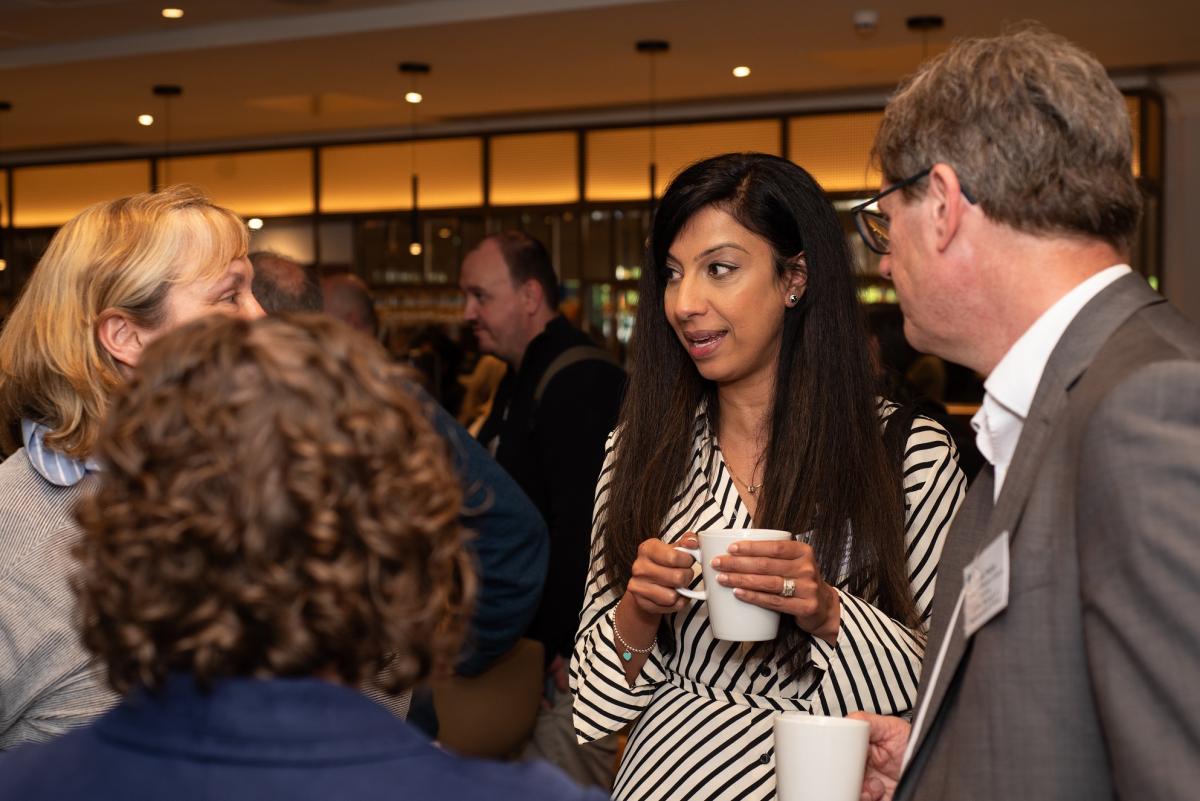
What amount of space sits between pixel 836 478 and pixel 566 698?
75.4 inches

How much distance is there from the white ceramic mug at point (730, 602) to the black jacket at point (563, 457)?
5.61 feet

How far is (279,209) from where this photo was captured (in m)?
10.3

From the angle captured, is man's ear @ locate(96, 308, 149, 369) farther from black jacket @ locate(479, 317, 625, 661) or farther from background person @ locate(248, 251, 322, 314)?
black jacket @ locate(479, 317, 625, 661)

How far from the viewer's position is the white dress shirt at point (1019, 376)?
3.83 ft

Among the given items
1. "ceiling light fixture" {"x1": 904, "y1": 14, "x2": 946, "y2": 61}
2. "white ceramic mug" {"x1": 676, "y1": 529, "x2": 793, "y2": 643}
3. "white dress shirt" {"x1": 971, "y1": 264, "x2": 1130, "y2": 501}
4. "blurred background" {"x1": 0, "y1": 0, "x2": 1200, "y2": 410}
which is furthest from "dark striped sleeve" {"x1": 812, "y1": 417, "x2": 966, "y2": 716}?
"ceiling light fixture" {"x1": 904, "y1": 14, "x2": 946, "y2": 61}

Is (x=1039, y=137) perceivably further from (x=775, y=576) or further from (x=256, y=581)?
(x=256, y=581)

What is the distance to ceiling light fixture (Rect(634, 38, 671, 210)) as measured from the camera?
7072 millimetres

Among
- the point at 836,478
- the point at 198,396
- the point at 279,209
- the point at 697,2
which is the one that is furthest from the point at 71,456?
the point at 279,209

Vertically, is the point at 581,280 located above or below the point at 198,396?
above

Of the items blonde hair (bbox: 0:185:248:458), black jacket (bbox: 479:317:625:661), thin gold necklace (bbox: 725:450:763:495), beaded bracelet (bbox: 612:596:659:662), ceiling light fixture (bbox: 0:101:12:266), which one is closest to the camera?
blonde hair (bbox: 0:185:248:458)

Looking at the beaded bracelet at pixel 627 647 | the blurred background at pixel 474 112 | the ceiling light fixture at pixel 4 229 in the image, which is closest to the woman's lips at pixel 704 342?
A: the beaded bracelet at pixel 627 647

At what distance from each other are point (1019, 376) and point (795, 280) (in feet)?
2.57

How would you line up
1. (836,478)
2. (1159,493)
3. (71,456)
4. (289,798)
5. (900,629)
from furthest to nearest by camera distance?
1. (836,478)
2. (900,629)
3. (71,456)
4. (1159,493)
5. (289,798)

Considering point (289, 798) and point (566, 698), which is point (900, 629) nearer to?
point (289, 798)
